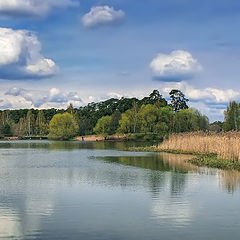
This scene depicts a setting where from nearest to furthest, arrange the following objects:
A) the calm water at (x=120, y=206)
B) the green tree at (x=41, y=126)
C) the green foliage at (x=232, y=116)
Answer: the calm water at (x=120, y=206)
the green foliage at (x=232, y=116)
the green tree at (x=41, y=126)

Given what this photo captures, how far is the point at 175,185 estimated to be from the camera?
1805cm

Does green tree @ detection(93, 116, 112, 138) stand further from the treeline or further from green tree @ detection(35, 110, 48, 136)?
green tree @ detection(35, 110, 48, 136)

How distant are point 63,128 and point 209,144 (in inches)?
2739

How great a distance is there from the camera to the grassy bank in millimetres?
25737

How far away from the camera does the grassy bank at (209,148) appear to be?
25737 millimetres

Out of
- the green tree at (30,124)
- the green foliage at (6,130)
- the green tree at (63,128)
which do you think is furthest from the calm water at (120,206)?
the green tree at (30,124)

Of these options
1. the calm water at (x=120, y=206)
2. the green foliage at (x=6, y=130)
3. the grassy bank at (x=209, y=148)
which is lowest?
the calm water at (x=120, y=206)

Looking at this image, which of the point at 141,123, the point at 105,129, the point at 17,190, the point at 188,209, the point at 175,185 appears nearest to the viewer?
the point at 188,209

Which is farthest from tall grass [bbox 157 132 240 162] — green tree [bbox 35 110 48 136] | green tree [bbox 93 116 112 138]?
green tree [bbox 35 110 48 136]

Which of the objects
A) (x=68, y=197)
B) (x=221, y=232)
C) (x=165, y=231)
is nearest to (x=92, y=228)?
(x=165, y=231)

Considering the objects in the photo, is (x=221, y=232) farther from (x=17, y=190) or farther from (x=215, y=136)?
(x=215, y=136)

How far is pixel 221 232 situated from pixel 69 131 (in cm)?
9120

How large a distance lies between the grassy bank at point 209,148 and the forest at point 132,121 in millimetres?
28138

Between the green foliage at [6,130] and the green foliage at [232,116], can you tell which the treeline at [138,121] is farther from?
the green foliage at [232,116]
